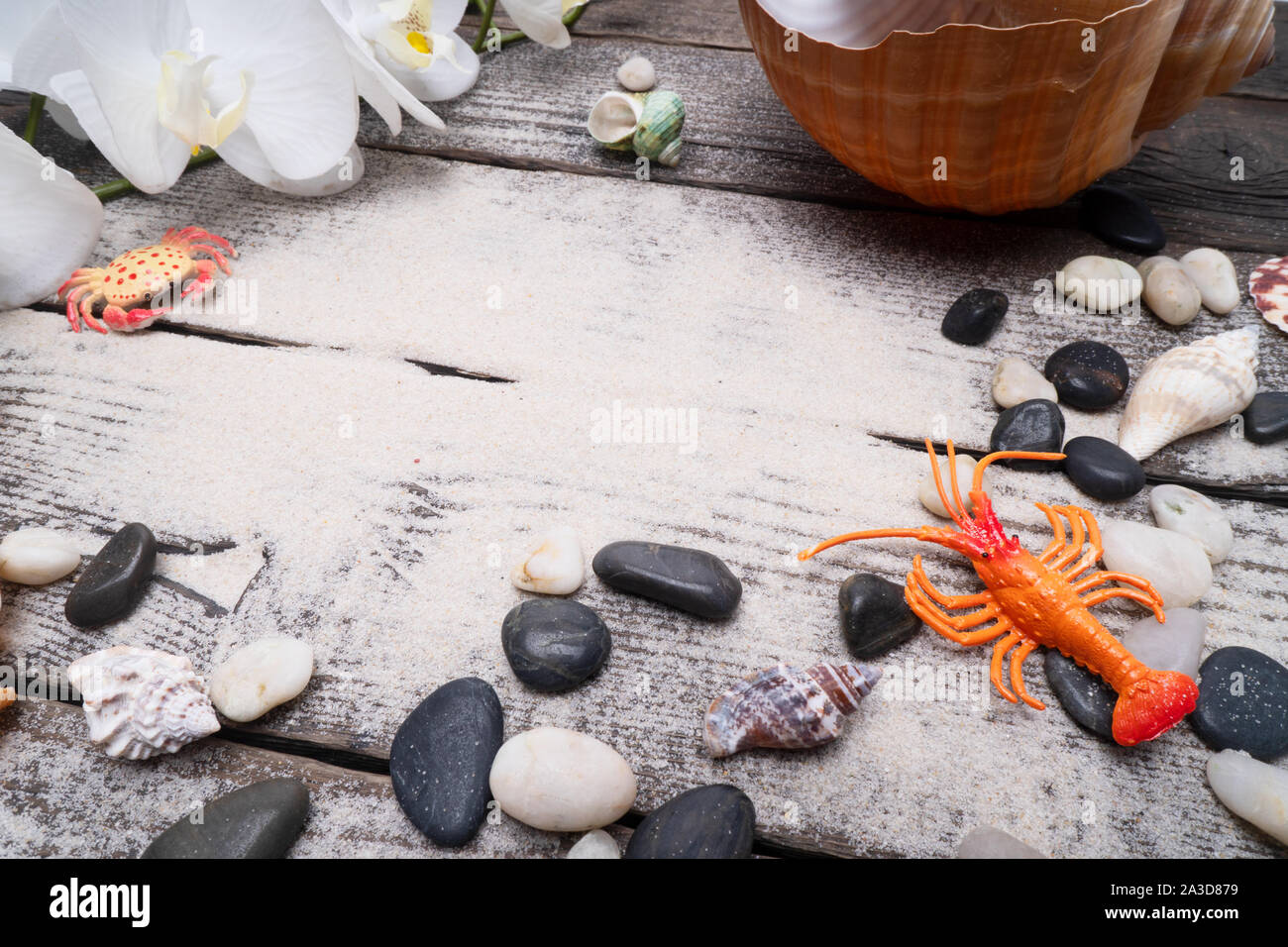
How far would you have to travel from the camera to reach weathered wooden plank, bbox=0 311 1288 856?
0.71 m

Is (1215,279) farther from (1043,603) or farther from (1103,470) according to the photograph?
(1043,603)

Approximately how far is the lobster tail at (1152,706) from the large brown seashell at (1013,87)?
0.62 m

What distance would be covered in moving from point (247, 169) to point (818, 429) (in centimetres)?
89

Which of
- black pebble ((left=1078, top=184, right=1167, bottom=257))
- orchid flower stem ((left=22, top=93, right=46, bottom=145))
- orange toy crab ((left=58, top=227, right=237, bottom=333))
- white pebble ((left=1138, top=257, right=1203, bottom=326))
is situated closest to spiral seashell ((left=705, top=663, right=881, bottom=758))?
white pebble ((left=1138, top=257, right=1203, bottom=326))

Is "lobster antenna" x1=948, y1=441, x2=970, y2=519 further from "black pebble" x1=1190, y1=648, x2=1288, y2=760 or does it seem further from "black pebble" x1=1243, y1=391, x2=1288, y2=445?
"black pebble" x1=1243, y1=391, x2=1288, y2=445

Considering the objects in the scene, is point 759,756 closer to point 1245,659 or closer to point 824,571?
point 824,571

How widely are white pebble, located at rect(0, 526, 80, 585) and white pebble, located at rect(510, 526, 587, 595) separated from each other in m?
0.46

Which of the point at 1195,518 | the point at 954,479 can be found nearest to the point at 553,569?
the point at 954,479

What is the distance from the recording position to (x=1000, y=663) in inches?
30.1

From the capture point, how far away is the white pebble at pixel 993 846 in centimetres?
65

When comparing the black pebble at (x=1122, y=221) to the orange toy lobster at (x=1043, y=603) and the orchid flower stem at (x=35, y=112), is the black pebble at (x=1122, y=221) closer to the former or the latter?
the orange toy lobster at (x=1043, y=603)

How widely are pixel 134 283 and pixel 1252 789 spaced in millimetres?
1331
